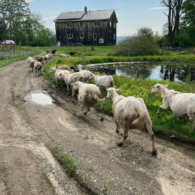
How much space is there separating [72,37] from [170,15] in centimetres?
2559

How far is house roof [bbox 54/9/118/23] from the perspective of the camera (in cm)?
5084

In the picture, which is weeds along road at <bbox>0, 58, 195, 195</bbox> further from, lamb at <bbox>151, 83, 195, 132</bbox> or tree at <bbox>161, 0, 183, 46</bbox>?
tree at <bbox>161, 0, 183, 46</bbox>

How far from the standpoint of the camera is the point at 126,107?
17.9ft

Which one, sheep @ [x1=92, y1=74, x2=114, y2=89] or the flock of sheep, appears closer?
the flock of sheep

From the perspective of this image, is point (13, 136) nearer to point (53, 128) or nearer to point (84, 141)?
point (53, 128)

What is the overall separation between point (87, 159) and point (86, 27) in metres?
50.5

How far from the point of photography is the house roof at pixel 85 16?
50.8 m

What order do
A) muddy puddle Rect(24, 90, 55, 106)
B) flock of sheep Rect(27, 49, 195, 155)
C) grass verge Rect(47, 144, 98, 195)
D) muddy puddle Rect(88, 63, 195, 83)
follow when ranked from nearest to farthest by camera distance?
grass verge Rect(47, 144, 98, 195)
flock of sheep Rect(27, 49, 195, 155)
muddy puddle Rect(24, 90, 55, 106)
muddy puddle Rect(88, 63, 195, 83)

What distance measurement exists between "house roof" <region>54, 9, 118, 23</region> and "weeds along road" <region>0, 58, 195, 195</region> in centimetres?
4765

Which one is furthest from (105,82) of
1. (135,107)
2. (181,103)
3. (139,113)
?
(139,113)

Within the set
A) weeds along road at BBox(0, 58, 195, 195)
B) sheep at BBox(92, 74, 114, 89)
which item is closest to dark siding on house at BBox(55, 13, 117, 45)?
sheep at BBox(92, 74, 114, 89)

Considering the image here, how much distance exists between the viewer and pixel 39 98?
11305mm

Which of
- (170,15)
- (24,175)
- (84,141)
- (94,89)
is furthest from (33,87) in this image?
(170,15)

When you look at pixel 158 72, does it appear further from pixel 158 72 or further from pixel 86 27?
pixel 86 27
